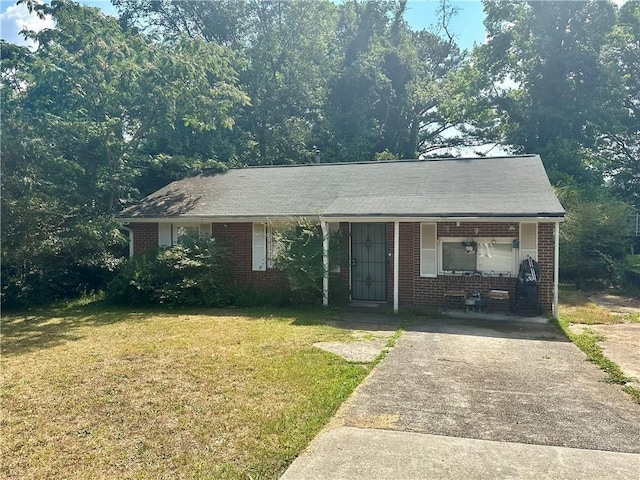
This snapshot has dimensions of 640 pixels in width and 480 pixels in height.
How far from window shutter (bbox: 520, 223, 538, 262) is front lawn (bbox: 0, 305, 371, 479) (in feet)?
15.3

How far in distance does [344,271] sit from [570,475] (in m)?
8.40

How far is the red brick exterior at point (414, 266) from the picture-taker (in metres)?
10.3

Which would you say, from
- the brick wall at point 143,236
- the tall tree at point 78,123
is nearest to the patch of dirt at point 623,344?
the brick wall at point 143,236

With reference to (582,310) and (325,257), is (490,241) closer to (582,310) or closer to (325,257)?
(582,310)

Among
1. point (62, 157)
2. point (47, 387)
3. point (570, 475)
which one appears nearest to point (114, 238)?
point (62, 157)

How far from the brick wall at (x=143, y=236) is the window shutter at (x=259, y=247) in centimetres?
307

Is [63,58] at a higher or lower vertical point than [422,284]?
higher

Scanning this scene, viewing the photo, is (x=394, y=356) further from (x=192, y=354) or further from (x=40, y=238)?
(x=40, y=238)

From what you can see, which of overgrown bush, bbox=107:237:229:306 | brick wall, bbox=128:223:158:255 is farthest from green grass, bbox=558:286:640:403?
brick wall, bbox=128:223:158:255

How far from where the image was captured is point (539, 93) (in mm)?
27609

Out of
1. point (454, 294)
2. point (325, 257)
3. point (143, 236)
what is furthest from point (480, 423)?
point (143, 236)

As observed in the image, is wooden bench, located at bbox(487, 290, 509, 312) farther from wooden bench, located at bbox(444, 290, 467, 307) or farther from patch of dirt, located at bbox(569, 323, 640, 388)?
patch of dirt, located at bbox(569, 323, 640, 388)

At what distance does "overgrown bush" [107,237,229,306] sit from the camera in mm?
11555

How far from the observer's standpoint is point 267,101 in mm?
26422
